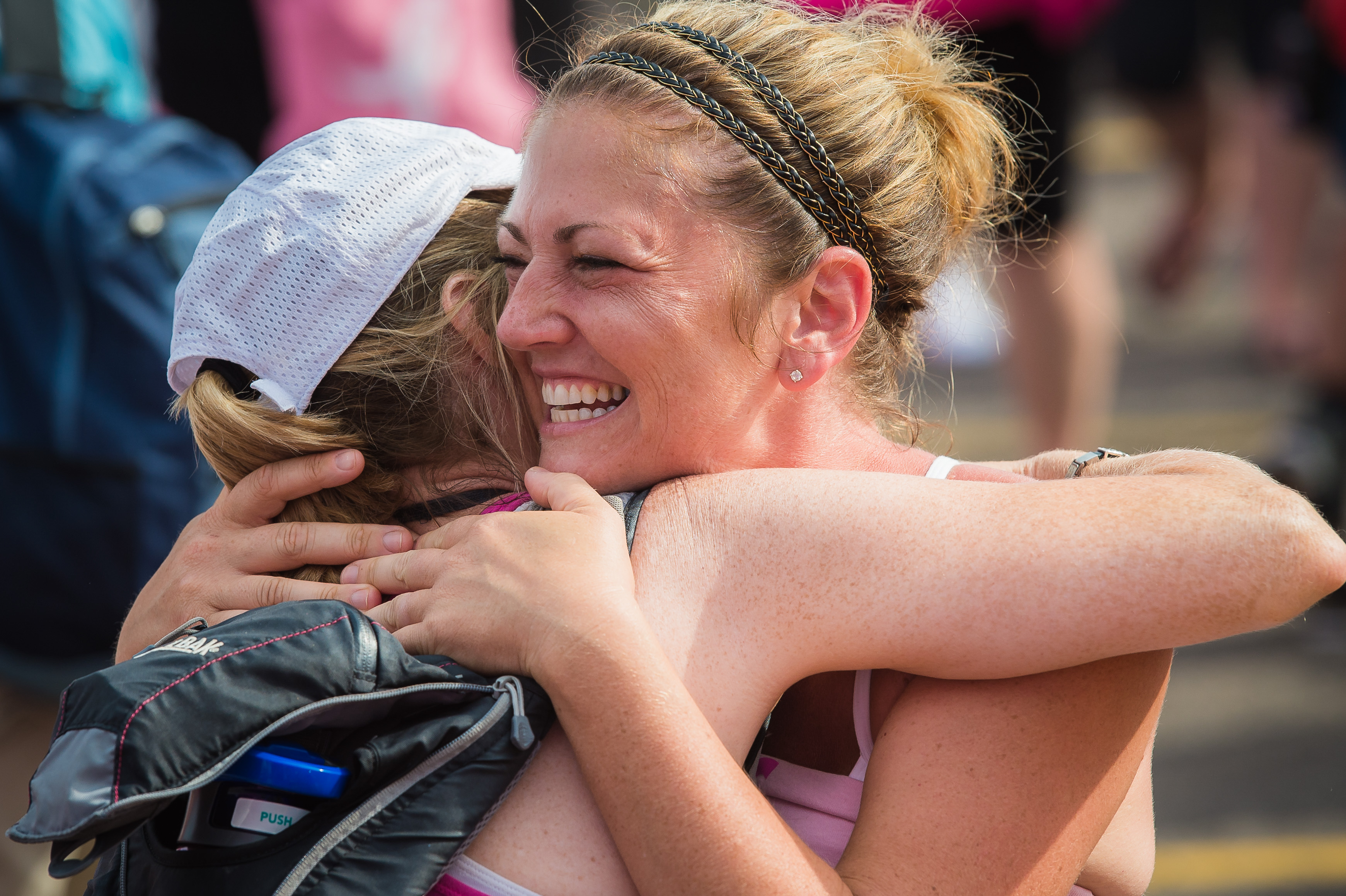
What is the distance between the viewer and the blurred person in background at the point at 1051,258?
391cm

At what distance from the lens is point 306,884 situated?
1398 millimetres

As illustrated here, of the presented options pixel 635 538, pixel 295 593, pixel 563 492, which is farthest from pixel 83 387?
pixel 635 538

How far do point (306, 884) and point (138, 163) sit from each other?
2.04m

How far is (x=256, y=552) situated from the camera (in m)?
1.87

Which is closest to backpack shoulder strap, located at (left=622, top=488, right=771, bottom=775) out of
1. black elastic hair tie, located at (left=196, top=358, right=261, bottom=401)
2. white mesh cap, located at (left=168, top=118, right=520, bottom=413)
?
white mesh cap, located at (left=168, top=118, right=520, bottom=413)

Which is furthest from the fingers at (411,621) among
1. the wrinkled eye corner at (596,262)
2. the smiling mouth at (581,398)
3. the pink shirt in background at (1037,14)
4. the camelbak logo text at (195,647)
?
the pink shirt in background at (1037,14)

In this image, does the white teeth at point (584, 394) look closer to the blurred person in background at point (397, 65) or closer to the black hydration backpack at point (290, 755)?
the black hydration backpack at point (290, 755)

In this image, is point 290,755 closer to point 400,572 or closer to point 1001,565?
point 400,572

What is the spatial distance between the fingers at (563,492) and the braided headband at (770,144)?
0.54 metres

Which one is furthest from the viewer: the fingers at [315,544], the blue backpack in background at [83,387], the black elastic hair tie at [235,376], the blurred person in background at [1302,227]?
the blurred person in background at [1302,227]

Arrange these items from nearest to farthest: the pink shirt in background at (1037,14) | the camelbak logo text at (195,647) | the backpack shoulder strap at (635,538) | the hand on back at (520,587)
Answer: the camelbak logo text at (195,647), the hand on back at (520,587), the backpack shoulder strap at (635,538), the pink shirt in background at (1037,14)

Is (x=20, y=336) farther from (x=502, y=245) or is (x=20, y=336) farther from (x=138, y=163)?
(x=502, y=245)

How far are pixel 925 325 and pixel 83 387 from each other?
1853 millimetres

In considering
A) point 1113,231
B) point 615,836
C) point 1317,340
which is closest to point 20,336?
point 615,836
